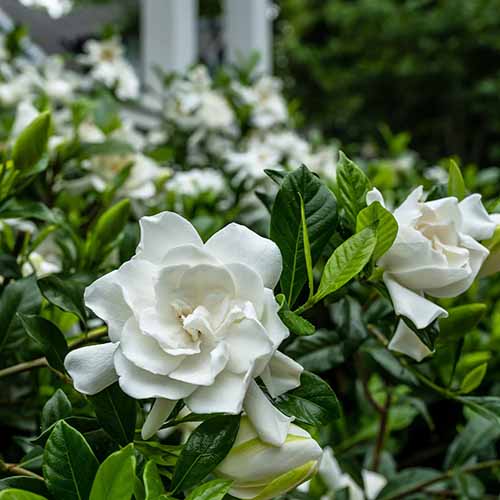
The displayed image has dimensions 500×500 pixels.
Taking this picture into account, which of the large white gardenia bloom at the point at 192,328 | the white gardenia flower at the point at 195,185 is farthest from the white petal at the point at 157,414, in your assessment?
the white gardenia flower at the point at 195,185

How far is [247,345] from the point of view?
44cm

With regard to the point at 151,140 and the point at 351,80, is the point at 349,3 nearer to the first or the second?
the point at 351,80

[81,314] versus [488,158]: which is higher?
[81,314]

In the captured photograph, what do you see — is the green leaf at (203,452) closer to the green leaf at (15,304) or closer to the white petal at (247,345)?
the white petal at (247,345)

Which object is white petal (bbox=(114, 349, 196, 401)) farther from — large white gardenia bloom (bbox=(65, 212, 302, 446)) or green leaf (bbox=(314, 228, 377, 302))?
green leaf (bbox=(314, 228, 377, 302))

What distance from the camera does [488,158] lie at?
875 cm

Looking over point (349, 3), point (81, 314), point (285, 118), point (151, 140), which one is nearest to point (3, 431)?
point (81, 314)

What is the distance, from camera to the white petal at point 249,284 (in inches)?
17.8

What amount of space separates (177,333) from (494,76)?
9.28 m

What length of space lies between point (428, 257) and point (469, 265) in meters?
0.04

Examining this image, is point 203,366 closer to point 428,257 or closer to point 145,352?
point 145,352

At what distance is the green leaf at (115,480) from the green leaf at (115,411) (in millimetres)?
70

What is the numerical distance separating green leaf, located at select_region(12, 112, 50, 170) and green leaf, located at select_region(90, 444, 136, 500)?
1.38 ft

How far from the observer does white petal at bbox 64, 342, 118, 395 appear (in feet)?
1.48
